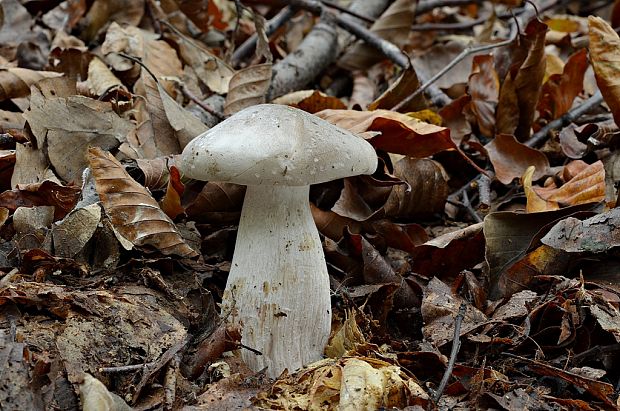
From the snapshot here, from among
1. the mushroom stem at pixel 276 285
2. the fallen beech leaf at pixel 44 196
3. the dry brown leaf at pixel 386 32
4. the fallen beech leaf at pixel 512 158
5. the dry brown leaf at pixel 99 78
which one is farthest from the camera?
the dry brown leaf at pixel 386 32

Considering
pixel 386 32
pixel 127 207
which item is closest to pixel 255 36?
pixel 386 32

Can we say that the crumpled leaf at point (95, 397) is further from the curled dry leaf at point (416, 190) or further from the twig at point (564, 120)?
the twig at point (564, 120)

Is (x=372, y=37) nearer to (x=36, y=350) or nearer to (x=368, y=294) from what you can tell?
(x=368, y=294)

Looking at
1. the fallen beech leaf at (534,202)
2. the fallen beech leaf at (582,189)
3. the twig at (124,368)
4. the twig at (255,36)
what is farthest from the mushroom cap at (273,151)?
the twig at (255,36)

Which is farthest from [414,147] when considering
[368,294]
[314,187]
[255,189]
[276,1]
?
[276,1]

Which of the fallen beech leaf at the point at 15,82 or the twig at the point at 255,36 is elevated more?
the fallen beech leaf at the point at 15,82

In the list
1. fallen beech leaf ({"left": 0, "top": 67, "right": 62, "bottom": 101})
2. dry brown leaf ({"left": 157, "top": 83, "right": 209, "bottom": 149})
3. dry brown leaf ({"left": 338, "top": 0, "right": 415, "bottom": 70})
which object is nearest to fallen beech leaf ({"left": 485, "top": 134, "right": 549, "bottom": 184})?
dry brown leaf ({"left": 157, "top": 83, "right": 209, "bottom": 149})

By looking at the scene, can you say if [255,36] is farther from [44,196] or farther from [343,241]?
[44,196]
